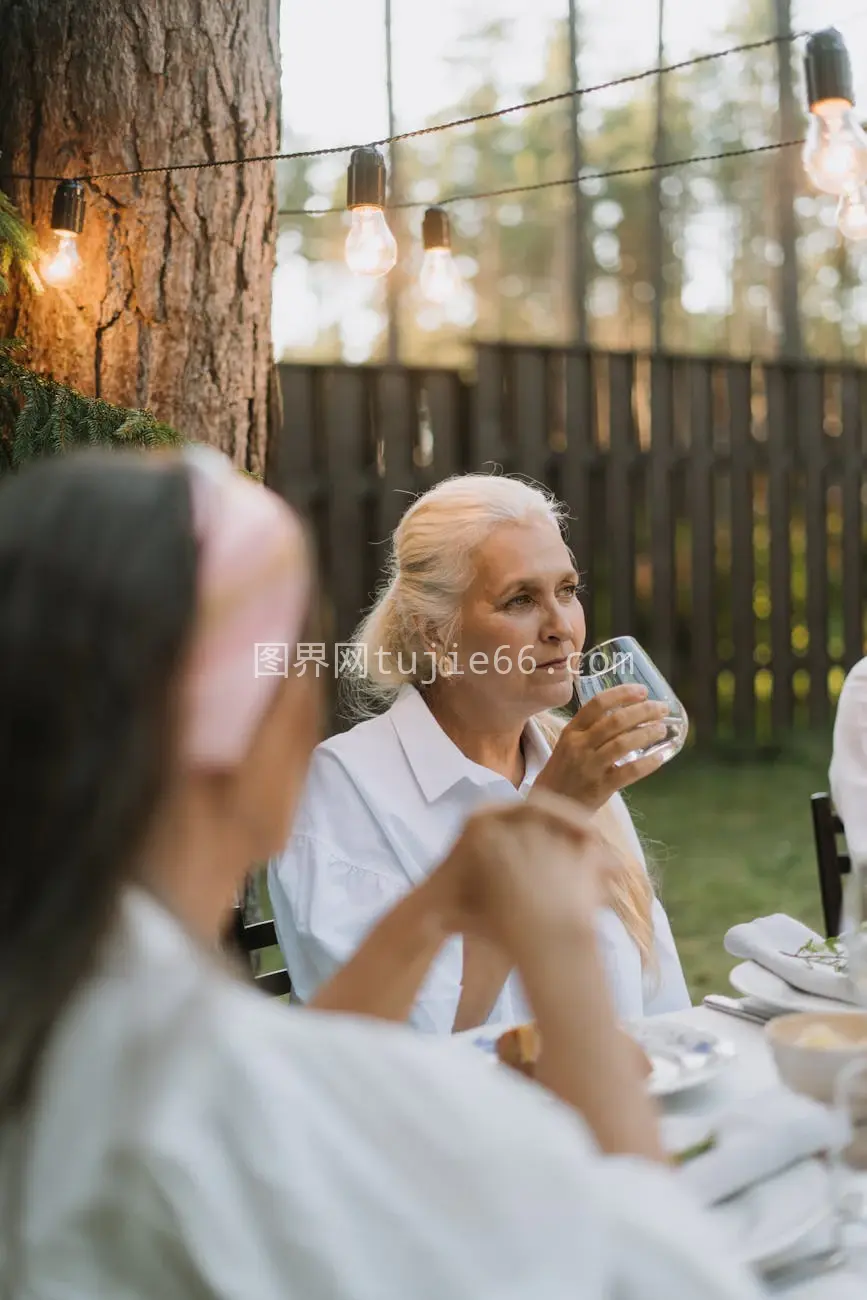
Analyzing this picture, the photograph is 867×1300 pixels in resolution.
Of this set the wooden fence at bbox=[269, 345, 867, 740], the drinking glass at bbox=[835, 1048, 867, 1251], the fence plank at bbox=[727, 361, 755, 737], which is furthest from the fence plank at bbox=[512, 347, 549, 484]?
the drinking glass at bbox=[835, 1048, 867, 1251]

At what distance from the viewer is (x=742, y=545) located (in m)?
8.73

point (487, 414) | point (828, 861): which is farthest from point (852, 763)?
point (487, 414)

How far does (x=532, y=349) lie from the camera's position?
7.95 m

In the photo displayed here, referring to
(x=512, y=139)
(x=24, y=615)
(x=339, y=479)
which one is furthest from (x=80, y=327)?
(x=512, y=139)

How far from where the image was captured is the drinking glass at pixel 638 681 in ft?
5.74

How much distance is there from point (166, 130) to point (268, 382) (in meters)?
0.68

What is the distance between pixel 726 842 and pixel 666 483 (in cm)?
301

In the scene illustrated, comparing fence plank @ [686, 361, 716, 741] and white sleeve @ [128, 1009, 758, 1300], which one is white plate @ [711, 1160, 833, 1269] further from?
fence plank @ [686, 361, 716, 741]

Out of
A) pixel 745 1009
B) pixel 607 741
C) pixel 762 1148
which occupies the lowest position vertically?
pixel 745 1009

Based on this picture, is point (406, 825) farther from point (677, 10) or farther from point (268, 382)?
point (677, 10)

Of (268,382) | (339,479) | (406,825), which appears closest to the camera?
(406,825)

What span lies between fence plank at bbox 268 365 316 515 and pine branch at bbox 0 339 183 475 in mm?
4484

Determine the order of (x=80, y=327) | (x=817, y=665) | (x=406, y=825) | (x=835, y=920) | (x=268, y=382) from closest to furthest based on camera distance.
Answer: (x=406, y=825) → (x=835, y=920) → (x=80, y=327) → (x=268, y=382) → (x=817, y=665)

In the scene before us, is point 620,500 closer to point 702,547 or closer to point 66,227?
point 702,547
